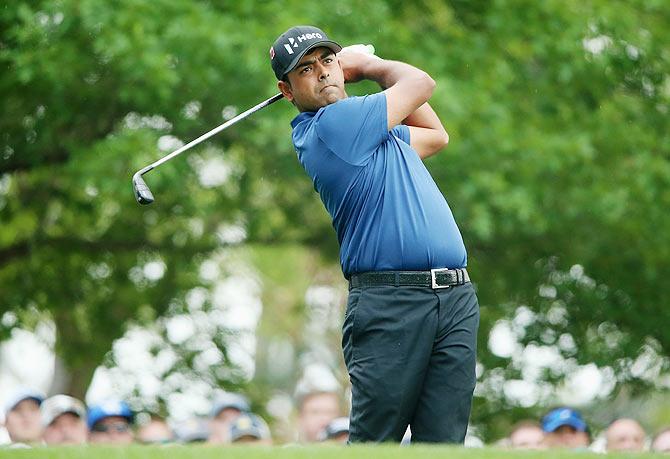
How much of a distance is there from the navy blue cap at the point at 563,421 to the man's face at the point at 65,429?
11.6 ft

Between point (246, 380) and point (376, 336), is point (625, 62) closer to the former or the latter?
point (246, 380)

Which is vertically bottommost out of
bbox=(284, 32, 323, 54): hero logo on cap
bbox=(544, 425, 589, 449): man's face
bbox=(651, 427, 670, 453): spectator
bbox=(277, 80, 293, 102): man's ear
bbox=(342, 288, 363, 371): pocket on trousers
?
bbox=(651, 427, 670, 453): spectator

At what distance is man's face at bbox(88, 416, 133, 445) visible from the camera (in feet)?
31.9

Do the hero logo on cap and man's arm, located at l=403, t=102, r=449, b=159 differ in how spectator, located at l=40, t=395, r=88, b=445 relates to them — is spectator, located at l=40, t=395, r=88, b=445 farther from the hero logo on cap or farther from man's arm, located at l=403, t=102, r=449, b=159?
the hero logo on cap

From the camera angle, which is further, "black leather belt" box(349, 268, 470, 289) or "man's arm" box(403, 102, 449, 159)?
"man's arm" box(403, 102, 449, 159)

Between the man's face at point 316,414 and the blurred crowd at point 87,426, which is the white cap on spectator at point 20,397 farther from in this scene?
the man's face at point 316,414

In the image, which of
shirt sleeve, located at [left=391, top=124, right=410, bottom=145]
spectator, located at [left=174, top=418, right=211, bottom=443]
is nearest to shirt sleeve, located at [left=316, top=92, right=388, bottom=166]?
shirt sleeve, located at [left=391, top=124, right=410, bottom=145]

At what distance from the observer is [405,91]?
5.88 m

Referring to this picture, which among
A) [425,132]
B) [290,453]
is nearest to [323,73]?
[425,132]

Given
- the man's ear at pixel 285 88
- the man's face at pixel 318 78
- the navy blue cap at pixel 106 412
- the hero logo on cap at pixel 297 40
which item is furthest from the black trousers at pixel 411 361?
the navy blue cap at pixel 106 412

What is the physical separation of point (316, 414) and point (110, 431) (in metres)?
1.67

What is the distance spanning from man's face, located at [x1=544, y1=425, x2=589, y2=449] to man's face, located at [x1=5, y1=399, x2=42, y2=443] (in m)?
3.83

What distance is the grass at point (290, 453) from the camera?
4789 mm

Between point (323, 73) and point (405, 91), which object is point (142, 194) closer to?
point (323, 73)
